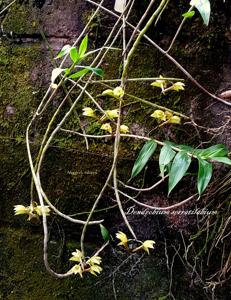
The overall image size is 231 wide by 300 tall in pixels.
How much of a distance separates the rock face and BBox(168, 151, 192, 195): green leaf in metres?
0.19

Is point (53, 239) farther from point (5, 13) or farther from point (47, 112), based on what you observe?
point (5, 13)

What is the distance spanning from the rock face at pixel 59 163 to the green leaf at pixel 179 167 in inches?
7.7

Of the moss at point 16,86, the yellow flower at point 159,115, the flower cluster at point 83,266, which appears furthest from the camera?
the moss at point 16,86

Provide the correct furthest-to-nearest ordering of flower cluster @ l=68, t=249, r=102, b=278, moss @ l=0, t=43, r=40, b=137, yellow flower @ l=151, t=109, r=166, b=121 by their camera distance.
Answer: moss @ l=0, t=43, r=40, b=137
yellow flower @ l=151, t=109, r=166, b=121
flower cluster @ l=68, t=249, r=102, b=278

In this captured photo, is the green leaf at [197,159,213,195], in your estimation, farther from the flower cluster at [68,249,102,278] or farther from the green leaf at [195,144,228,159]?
the flower cluster at [68,249,102,278]

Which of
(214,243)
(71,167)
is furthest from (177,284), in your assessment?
(71,167)

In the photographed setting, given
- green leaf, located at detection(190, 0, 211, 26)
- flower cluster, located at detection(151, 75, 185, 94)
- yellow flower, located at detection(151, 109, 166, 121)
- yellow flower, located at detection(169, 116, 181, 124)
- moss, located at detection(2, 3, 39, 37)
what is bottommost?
yellow flower, located at detection(169, 116, 181, 124)

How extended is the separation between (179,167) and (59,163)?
373 mm

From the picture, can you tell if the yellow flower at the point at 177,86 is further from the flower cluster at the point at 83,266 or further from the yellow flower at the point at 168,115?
the flower cluster at the point at 83,266

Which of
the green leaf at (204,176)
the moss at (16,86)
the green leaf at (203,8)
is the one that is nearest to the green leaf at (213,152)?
the green leaf at (204,176)

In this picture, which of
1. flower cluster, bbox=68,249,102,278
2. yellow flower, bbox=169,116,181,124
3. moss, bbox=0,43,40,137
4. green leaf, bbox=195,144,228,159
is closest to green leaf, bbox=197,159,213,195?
green leaf, bbox=195,144,228,159

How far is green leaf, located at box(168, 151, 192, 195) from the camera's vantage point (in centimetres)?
82

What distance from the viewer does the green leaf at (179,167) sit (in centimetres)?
82

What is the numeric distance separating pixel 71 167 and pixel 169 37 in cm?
44
